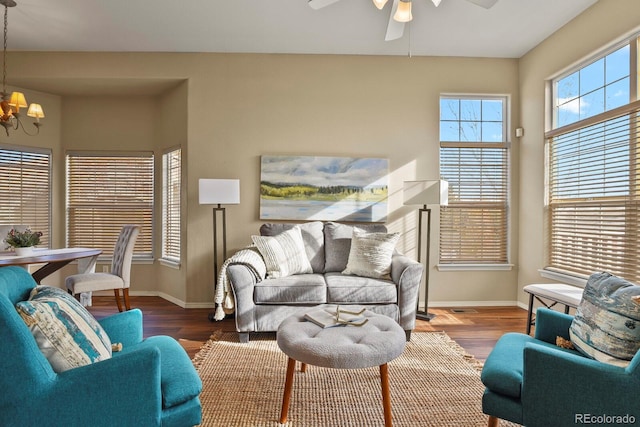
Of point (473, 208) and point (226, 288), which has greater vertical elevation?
point (473, 208)

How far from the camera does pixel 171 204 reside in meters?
5.02

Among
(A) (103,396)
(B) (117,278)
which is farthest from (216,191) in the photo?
(A) (103,396)

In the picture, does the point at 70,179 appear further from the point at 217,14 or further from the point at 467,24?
the point at 467,24

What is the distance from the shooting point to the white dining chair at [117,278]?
3.87 metres

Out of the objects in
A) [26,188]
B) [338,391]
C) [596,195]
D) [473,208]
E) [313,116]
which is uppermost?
[313,116]

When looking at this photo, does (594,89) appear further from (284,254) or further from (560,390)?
(284,254)

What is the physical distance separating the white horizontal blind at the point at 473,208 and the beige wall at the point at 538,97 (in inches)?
9.3

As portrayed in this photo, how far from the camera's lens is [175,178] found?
4.92m

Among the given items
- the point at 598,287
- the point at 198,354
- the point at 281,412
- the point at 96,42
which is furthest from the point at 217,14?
the point at 598,287

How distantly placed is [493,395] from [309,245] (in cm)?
259

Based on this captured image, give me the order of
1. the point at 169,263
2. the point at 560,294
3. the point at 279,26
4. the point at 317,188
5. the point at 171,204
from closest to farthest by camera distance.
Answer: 1. the point at 560,294
2. the point at 279,26
3. the point at 317,188
4. the point at 169,263
5. the point at 171,204

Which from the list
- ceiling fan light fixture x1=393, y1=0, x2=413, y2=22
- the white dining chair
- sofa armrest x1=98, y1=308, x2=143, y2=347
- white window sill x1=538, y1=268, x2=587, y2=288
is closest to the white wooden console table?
white window sill x1=538, y1=268, x2=587, y2=288

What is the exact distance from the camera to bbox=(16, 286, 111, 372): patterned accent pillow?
1.45 metres

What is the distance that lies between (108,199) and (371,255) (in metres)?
3.69
